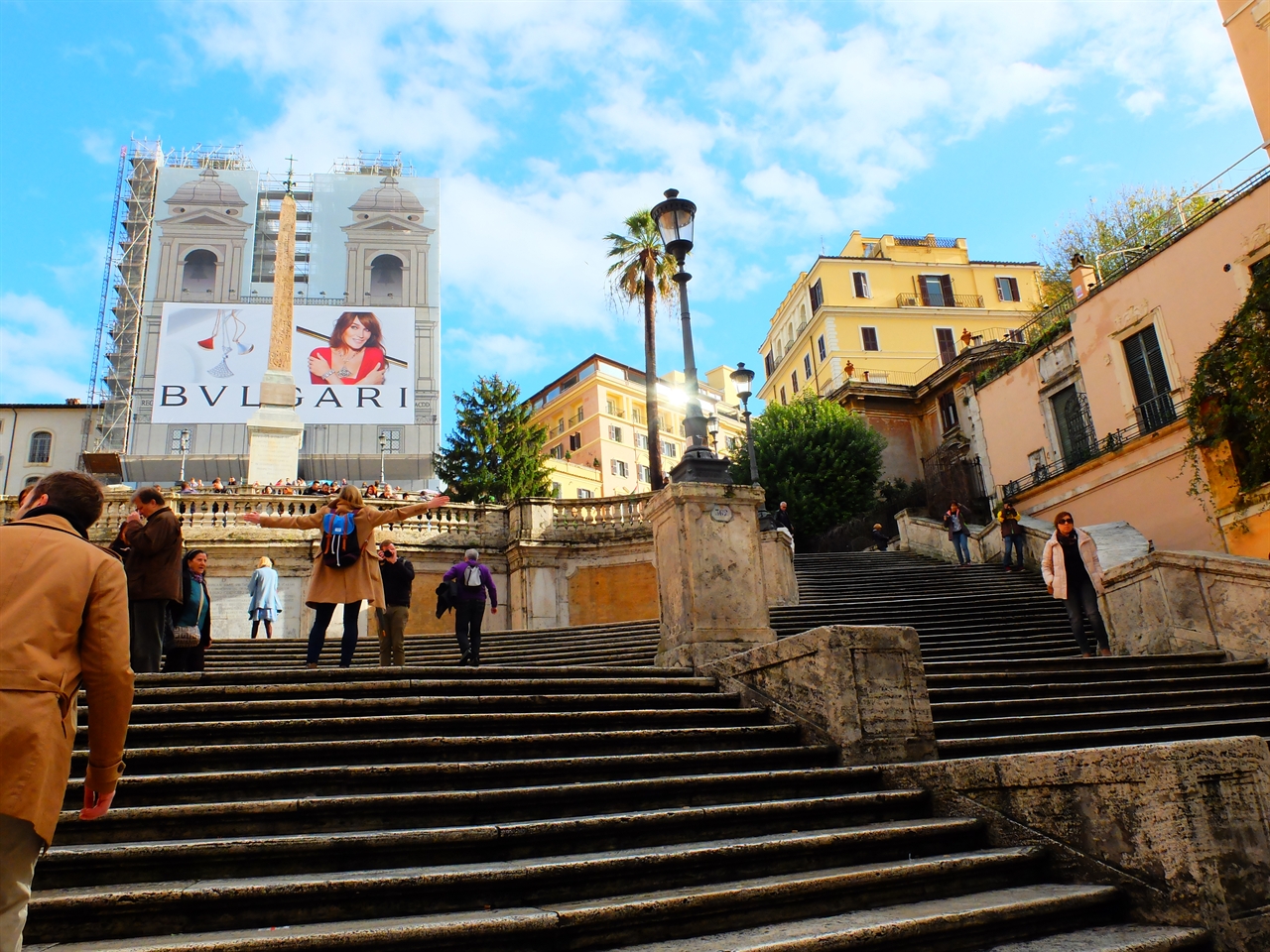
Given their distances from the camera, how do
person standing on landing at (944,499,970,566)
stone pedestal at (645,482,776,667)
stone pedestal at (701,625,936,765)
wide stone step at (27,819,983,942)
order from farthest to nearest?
1. person standing on landing at (944,499,970,566)
2. stone pedestal at (645,482,776,667)
3. stone pedestal at (701,625,936,765)
4. wide stone step at (27,819,983,942)

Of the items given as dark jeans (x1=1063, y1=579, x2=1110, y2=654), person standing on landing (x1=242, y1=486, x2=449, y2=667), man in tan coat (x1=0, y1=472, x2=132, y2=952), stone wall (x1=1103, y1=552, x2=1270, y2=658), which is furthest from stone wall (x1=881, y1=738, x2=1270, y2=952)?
stone wall (x1=1103, y1=552, x2=1270, y2=658)

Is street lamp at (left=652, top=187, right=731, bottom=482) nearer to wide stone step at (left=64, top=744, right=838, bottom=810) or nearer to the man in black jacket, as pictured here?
the man in black jacket

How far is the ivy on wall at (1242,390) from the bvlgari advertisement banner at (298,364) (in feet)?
110

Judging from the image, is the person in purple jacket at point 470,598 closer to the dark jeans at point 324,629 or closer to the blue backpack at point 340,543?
the dark jeans at point 324,629

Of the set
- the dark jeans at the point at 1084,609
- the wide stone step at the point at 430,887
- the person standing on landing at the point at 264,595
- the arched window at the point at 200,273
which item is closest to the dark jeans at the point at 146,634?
the wide stone step at the point at 430,887

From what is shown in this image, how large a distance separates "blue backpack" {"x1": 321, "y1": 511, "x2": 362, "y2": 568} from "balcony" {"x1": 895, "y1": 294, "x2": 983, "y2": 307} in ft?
122

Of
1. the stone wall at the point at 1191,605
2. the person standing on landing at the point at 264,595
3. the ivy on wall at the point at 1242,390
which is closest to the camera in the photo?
the stone wall at the point at 1191,605

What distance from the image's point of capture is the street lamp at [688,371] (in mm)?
8852

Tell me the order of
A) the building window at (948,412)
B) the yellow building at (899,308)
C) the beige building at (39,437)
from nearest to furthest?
the building window at (948,412) < the yellow building at (899,308) < the beige building at (39,437)

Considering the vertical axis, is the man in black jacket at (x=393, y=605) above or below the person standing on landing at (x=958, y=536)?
below

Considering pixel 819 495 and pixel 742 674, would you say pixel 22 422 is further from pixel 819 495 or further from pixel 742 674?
pixel 742 674

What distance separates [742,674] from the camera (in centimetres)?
654

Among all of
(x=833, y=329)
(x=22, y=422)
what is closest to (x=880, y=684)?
(x=833, y=329)

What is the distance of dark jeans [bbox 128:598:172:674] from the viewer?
6941 millimetres
